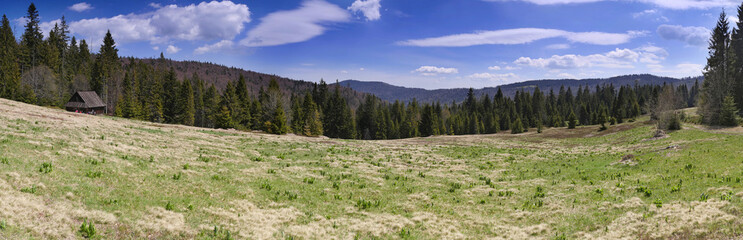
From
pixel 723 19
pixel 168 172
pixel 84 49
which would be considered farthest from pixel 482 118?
pixel 84 49

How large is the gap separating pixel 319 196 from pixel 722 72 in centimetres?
9256

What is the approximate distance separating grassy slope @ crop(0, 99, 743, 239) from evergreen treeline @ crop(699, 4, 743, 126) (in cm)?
5352

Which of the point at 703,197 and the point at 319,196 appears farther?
the point at 319,196

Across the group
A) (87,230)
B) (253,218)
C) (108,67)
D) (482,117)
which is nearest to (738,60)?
(482,117)

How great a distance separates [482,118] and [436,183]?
120885mm

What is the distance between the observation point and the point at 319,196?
1728 cm

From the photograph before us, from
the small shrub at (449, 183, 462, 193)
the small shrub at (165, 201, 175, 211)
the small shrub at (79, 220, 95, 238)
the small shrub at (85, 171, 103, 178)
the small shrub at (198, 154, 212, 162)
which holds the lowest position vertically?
the small shrub at (449, 183, 462, 193)

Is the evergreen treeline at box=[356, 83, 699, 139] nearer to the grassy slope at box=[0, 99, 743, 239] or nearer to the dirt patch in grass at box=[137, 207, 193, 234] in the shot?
the grassy slope at box=[0, 99, 743, 239]

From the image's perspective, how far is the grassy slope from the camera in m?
11.1

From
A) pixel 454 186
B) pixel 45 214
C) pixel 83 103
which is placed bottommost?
pixel 454 186

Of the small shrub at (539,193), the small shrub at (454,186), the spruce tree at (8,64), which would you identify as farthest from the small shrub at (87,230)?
the spruce tree at (8,64)

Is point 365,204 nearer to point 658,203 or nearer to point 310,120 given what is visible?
point 658,203

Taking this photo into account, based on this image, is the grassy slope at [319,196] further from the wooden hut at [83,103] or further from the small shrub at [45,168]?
the wooden hut at [83,103]

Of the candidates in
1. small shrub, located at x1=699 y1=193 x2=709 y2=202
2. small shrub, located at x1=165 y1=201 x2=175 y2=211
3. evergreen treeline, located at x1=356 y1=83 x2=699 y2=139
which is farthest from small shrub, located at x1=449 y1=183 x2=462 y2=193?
evergreen treeline, located at x1=356 y1=83 x2=699 y2=139
